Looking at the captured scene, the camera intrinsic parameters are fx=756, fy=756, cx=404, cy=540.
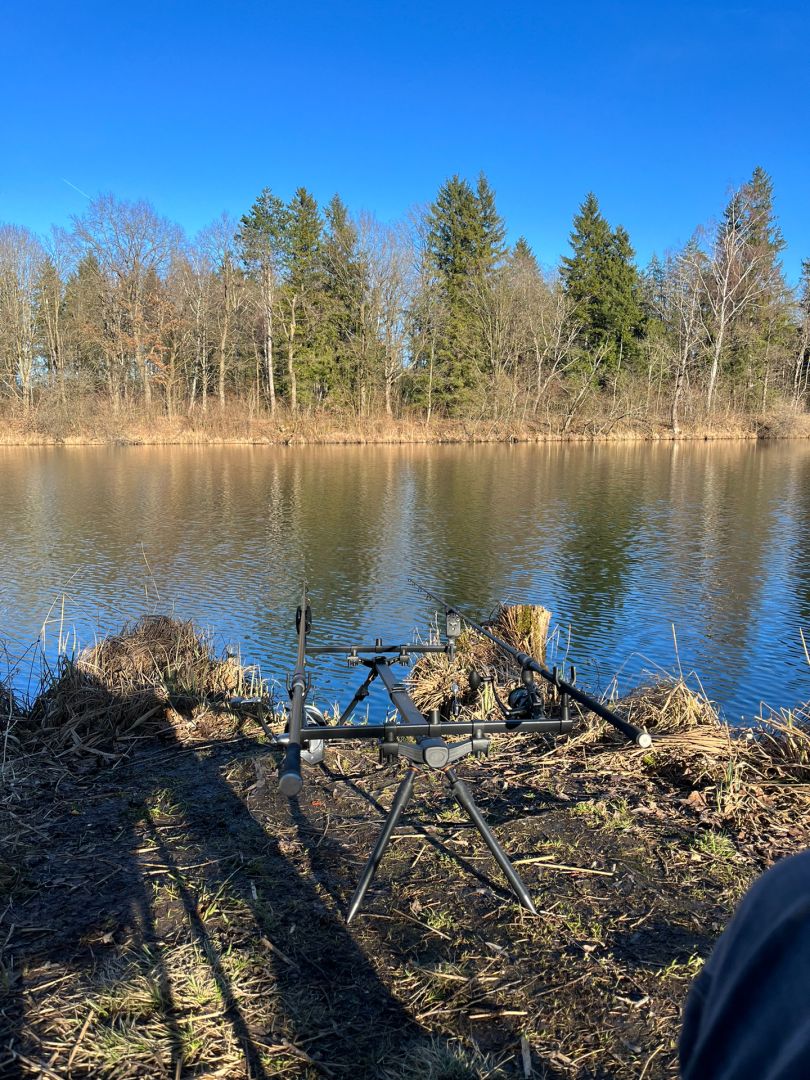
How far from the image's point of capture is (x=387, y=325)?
5225 centimetres

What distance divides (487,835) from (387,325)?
51.9m

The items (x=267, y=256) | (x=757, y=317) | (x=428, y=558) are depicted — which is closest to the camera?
(x=428, y=558)

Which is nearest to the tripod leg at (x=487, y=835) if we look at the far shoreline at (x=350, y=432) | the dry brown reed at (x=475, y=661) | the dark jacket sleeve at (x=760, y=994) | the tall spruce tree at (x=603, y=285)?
the dark jacket sleeve at (x=760, y=994)

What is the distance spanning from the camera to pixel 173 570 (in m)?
→ 16.0

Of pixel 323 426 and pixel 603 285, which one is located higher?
pixel 603 285

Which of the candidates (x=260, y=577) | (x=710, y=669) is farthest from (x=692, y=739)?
(x=260, y=577)

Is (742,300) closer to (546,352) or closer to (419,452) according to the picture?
Answer: (546,352)

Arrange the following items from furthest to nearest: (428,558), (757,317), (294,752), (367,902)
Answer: (757,317) → (428,558) → (367,902) → (294,752)

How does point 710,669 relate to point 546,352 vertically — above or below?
below

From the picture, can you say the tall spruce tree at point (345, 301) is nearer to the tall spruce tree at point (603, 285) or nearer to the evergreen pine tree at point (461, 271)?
the evergreen pine tree at point (461, 271)

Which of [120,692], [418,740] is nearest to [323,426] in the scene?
[120,692]

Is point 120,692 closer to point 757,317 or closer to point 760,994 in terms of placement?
point 760,994

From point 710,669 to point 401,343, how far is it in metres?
45.0

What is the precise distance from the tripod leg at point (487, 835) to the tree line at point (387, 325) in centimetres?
4943
